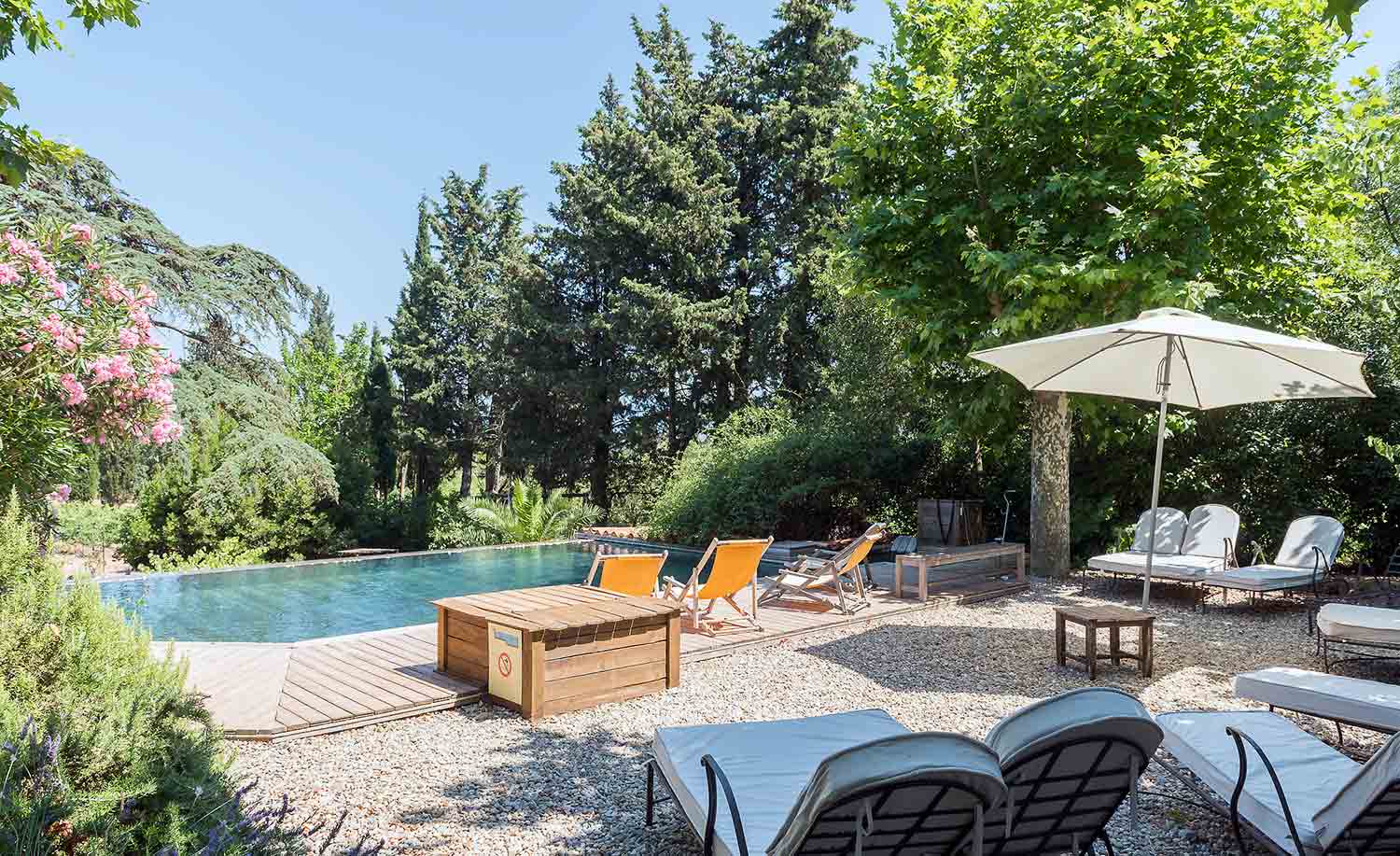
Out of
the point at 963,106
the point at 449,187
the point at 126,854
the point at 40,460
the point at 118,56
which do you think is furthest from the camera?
the point at 449,187

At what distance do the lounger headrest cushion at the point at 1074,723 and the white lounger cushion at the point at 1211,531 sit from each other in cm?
782

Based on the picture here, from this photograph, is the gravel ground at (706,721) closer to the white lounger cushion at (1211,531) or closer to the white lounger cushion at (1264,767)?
the white lounger cushion at (1264,767)

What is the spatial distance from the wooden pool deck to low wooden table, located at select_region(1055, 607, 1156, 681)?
2112mm

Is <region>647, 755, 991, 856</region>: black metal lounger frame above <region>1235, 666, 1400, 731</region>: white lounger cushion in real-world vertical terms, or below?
above

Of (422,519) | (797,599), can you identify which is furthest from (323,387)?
(797,599)

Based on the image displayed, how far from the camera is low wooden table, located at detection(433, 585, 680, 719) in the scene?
4.98 metres

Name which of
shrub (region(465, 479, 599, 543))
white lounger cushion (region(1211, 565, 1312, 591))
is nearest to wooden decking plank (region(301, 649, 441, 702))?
white lounger cushion (region(1211, 565, 1312, 591))

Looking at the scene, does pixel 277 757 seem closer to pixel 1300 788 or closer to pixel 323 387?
pixel 1300 788

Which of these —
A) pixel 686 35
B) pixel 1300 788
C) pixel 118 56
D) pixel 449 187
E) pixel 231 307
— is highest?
pixel 686 35

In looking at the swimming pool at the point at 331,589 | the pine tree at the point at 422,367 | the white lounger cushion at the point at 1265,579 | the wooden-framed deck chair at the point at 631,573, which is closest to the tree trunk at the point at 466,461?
the pine tree at the point at 422,367

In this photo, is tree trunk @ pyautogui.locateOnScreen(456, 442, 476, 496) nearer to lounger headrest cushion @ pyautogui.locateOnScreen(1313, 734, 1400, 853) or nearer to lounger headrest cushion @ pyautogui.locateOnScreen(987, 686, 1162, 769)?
lounger headrest cushion @ pyautogui.locateOnScreen(987, 686, 1162, 769)

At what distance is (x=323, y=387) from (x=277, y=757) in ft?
112

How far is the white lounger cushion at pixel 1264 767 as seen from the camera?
2848 millimetres

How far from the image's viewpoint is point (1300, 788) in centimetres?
311
